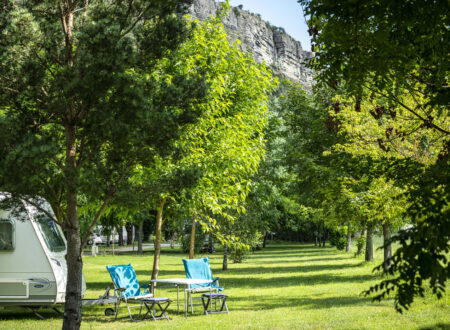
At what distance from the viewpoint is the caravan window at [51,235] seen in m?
10.8

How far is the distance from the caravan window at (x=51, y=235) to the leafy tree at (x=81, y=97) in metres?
3.97

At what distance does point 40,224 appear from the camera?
10859 mm

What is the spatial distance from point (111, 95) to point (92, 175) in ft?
3.85

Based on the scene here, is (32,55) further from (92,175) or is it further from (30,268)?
(30,268)

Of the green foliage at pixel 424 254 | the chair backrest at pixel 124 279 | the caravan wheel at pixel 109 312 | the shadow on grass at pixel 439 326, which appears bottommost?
the caravan wheel at pixel 109 312

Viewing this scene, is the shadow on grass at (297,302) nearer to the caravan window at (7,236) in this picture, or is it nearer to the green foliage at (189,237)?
the caravan window at (7,236)

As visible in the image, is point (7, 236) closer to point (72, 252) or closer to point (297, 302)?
point (72, 252)

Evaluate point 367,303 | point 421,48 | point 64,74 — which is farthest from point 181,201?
point 421,48

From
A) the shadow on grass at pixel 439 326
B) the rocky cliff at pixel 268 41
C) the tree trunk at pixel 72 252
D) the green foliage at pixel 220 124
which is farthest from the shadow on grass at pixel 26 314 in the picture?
the rocky cliff at pixel 268 41

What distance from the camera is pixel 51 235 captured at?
1098cm

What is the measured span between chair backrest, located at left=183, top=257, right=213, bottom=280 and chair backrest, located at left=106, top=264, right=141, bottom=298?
1613 mm

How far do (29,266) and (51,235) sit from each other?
90cm

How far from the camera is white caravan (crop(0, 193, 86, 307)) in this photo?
1011 cm

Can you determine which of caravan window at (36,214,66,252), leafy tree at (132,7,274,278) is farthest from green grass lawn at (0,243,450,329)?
leafy tree at (132,7,274,278)
